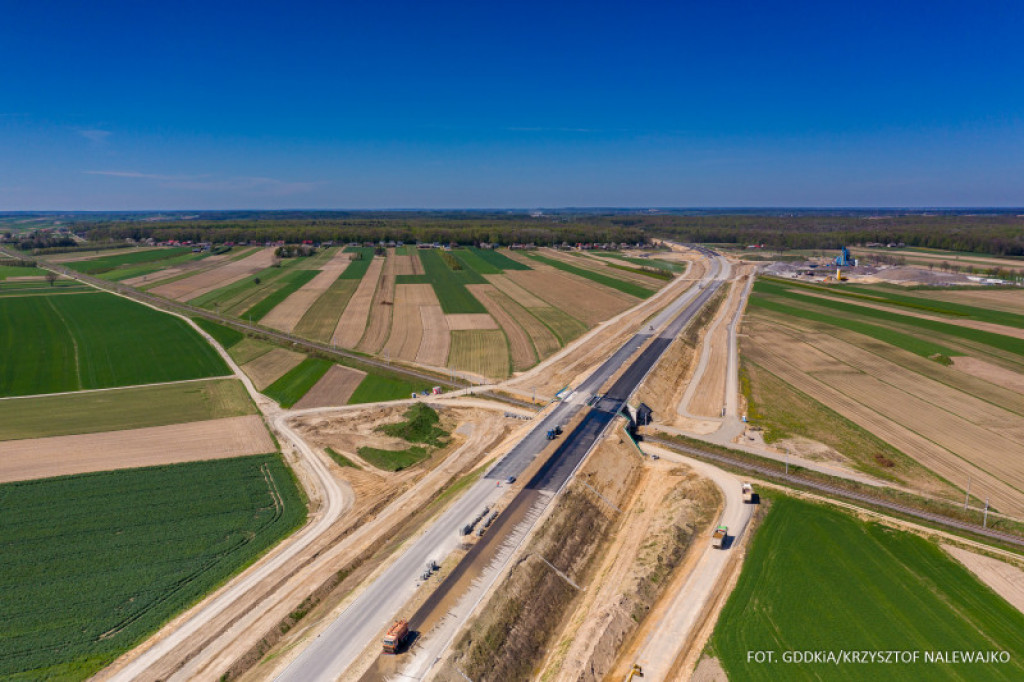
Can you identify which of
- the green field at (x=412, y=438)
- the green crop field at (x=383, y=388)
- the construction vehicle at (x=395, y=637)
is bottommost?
the green field at (x=412, y=438)

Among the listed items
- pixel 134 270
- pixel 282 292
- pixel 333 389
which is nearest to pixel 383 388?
pixel 333 389

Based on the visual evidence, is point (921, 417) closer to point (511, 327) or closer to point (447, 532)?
point (447, 532)

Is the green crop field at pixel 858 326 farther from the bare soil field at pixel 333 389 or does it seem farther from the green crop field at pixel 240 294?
the green crop field at pixel 240 294

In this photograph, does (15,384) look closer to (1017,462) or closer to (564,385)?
(564,385)

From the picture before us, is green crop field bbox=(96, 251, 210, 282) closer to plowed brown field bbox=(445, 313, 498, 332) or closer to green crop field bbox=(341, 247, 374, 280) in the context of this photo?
green crop field bbox=(341, 247, 374, 280)

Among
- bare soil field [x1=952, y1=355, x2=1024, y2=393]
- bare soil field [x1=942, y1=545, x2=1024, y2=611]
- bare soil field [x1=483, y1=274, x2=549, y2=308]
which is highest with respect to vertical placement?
bare soil field [x1=483, y1=274, x2=549, y2=308]

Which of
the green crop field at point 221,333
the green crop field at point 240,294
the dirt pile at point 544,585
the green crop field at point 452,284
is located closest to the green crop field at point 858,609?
the dirt pile at point 544,585

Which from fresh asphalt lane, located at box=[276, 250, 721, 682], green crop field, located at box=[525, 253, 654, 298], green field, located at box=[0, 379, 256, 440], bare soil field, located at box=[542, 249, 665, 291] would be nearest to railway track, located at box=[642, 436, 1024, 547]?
fresh asphalt lane, located at box=[276, 250, 721, 682]
